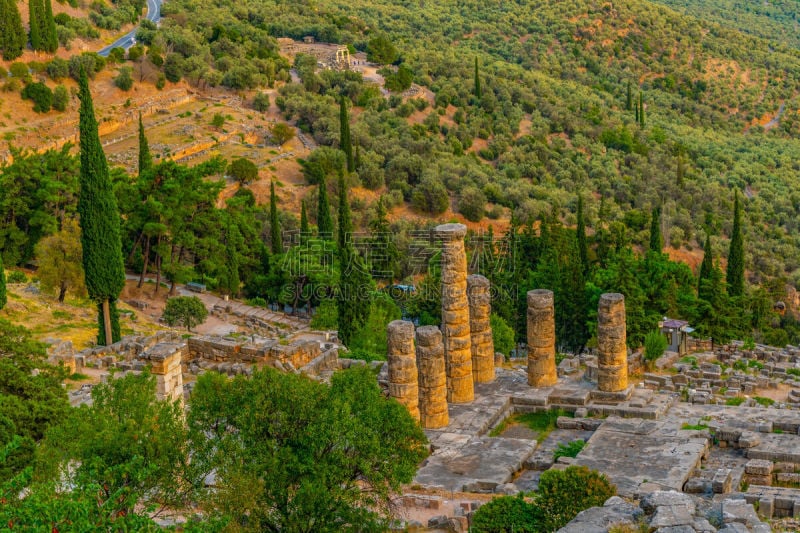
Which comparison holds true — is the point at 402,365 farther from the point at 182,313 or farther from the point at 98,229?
the point at 182,313

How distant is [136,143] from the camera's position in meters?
60.9

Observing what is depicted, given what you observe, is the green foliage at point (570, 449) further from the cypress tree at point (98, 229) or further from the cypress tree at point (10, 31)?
the cypress tree at point (10, 31)

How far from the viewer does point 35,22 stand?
2562 inches

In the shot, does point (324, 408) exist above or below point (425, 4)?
below

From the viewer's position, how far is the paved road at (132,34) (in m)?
72.8

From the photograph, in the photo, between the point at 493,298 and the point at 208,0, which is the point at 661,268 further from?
the point at 208,0

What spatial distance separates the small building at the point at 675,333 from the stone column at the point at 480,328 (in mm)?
8585

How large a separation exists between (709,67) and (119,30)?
49478 mm

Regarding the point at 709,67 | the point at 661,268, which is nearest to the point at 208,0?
the point at 709,67

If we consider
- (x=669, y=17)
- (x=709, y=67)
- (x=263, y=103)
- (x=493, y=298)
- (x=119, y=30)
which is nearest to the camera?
(x=493, y=298)

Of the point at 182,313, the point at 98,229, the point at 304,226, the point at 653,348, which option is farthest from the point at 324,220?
the point at 653,348

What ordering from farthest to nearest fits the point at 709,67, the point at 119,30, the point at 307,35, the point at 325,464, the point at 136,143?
1. the point at 709,67
2. the point at 307,35
3. the point at 119,30
4. the point at 136,143
5. the point at 325,464

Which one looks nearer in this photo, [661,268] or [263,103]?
[661,268]

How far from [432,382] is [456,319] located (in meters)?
2.29
